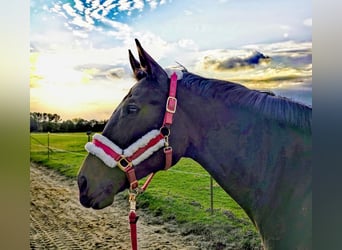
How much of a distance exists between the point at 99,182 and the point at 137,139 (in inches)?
9.8

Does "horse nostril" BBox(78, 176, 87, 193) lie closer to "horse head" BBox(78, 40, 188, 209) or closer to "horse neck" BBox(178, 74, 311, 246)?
"horse head" BBox(78, 40, 188, 209)

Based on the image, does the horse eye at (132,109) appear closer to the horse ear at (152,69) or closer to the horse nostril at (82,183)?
the horse ear at (152,69)

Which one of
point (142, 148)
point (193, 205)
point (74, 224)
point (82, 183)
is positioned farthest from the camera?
point (74, 224)

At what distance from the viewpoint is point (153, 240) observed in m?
2.14

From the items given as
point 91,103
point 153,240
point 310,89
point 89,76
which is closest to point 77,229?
point 153,240

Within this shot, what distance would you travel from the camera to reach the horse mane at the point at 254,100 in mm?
1817

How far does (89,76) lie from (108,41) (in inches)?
7.8

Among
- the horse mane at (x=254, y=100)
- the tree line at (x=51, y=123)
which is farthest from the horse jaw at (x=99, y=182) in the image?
the horse mane at (x=254, y=100)

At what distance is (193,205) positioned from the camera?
210 centimetres

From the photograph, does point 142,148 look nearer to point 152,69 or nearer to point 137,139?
point 137,139

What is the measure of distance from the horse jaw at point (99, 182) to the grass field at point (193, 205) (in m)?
0.22

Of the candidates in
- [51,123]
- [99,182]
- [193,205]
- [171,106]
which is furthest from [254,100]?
[51,123]

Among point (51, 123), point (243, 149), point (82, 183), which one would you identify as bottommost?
point (82, 183)
